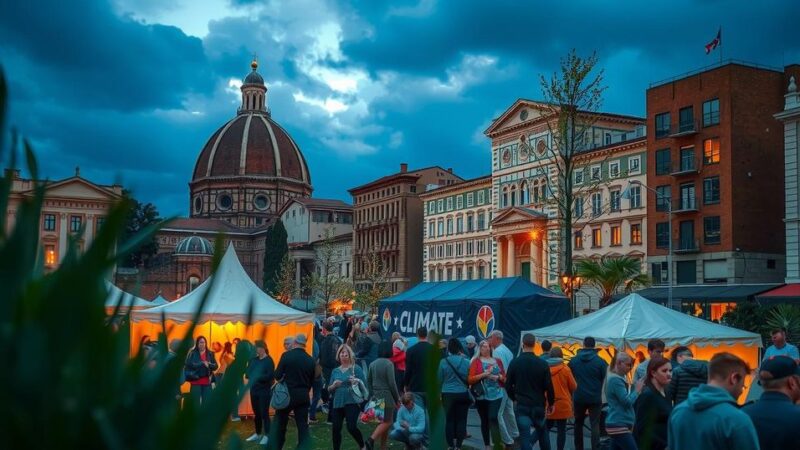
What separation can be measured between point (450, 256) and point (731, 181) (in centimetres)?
3065

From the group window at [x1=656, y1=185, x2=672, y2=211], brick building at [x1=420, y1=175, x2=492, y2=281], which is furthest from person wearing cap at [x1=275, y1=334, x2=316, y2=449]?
brick building at [x1=420, y1=175, x2=492, y2=281]

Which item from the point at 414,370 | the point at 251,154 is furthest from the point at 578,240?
the point at 251,154

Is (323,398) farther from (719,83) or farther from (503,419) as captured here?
(719,83)

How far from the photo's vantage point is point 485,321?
22.3 m

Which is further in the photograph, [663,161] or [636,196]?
[636,196]

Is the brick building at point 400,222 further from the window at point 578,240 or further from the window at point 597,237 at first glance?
the window at point 597,237

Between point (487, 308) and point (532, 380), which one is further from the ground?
point (487, 308)

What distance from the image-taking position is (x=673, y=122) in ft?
153

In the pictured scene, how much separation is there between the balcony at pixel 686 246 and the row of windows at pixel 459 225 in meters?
20.9

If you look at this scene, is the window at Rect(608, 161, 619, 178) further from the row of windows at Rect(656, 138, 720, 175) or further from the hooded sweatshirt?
the hooded sweatshirt

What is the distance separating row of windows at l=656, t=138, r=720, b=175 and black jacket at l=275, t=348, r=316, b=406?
37.3 meters

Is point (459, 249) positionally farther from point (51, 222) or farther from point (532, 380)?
point (532, 380)

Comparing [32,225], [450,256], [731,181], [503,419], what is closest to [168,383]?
[32,225]

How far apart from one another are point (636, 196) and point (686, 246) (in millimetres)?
5325
